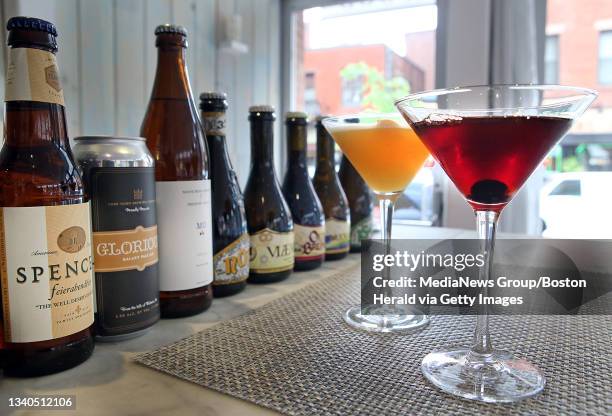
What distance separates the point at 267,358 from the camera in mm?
542

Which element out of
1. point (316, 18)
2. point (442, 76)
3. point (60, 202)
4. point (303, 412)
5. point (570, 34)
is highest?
point (316, 18)

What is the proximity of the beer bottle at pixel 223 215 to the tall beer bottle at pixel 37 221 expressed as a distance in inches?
11.5

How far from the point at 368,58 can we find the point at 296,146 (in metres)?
2.22

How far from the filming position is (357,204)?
1.19 metres

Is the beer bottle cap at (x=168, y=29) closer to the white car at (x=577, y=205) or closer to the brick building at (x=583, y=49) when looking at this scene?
the white car at (x=577, y=205)

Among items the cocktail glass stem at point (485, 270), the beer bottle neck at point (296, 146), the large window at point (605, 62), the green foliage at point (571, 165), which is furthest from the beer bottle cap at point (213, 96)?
the large window at point (605, 62)

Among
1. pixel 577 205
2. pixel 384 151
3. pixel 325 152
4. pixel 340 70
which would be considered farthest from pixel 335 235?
pixel 340 70

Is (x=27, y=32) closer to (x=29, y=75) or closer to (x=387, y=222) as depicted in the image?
(x=29, y=75)

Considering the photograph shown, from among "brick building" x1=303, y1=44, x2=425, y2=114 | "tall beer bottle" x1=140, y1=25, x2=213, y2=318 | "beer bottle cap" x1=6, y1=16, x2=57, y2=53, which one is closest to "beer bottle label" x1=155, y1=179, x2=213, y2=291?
"tall beer bottle" x1=140, y1=25, x2=213, y2=318

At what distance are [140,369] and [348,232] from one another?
660mm

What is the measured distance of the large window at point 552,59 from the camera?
7.78ft

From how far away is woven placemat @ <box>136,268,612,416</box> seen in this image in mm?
437

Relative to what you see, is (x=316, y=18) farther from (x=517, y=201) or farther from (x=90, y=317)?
(x=90, y=317)

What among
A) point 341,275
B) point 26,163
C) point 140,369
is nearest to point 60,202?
point 26,163
